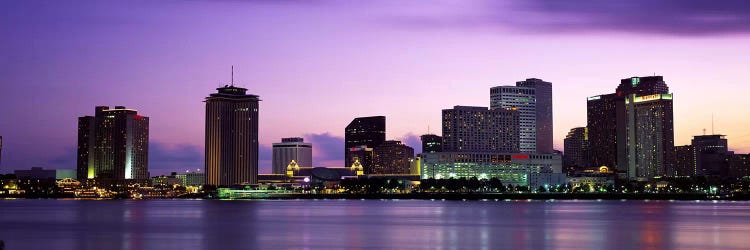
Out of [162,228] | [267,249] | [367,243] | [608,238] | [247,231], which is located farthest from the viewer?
[162,228]

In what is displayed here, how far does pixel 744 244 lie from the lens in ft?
263

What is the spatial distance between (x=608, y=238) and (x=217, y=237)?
34.8 metres

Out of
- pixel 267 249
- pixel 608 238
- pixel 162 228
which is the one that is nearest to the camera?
pixel 267 249

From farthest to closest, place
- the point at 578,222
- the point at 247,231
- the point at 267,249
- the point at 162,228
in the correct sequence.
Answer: the point at 578,222 → the point at 162,228 → the point at 247,231 → the point at 267,249

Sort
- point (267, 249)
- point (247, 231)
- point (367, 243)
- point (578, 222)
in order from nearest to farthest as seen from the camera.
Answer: point (267, 249), point (367, 243), point (247, 231), point (578, 222)

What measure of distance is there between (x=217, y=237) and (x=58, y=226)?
3295 cm

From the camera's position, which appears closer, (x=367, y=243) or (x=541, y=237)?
(x=367, y=243)

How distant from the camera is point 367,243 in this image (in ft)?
274

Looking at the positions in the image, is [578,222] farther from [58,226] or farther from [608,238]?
[58,226]

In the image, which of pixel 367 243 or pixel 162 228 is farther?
pixel 162 228

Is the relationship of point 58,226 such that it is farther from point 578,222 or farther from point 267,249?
point 578,222

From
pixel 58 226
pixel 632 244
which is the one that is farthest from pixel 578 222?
pixel 58 226

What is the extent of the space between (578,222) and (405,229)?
2787cm

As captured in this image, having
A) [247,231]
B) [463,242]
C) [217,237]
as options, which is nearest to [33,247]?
[217,237]
